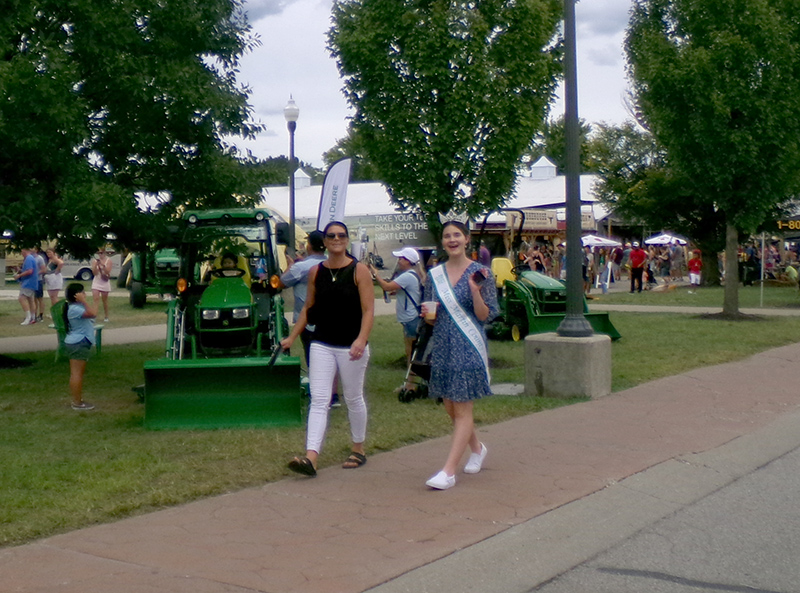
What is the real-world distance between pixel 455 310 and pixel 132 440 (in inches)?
132

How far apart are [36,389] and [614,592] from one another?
360 inches

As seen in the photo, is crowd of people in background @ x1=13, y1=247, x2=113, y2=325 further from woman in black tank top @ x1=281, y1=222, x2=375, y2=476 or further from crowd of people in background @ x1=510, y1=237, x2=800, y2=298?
crowd of people in background @ x1=510, y1=237, x2=800, y2=298

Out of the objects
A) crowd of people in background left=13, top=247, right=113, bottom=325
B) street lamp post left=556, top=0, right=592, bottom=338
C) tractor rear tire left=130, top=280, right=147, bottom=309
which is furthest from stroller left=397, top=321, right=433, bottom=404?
tractor rear tire left=130, top=280, right=147, bottom=309

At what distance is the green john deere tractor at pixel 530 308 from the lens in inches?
675

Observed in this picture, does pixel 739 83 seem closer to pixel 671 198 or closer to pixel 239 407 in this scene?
pixel 239 407

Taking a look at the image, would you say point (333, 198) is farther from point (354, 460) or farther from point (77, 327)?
point (354, 460)

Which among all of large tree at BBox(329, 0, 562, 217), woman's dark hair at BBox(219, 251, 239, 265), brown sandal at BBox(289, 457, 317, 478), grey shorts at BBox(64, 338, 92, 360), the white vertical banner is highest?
large tree at BBox(329, 0, 562, 217)

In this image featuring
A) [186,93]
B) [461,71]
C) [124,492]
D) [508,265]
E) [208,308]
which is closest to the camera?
[124,492]

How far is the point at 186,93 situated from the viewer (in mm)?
11906

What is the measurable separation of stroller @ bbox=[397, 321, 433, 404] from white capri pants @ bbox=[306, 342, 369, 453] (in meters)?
2.68

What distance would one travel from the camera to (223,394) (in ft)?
31.6

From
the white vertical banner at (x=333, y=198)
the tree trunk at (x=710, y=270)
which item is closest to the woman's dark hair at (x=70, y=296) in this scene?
the white vertical banner at (x=333, y=198)

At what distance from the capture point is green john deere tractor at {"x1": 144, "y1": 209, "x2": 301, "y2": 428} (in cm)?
953

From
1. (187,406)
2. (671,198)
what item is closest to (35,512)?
(187,406)
